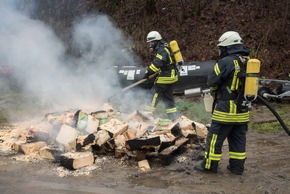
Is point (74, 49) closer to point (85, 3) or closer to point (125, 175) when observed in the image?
point (85, 3)

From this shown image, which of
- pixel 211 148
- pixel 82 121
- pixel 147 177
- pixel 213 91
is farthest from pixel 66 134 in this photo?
pixel 213 91

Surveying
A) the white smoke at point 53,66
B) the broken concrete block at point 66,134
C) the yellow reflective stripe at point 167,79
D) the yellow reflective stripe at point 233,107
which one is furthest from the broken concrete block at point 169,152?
the white smoke at point 53,66

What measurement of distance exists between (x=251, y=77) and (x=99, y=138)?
2.63 metres

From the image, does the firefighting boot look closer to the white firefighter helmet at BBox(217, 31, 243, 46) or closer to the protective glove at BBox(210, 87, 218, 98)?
the protective glove at BBox(210, 87, 218, 98)

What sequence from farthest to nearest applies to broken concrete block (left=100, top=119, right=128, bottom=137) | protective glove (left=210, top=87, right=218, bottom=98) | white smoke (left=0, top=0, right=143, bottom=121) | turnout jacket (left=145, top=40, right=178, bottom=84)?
1. white smoke (left=0, top=0, right=143, bottom=121)
2. turnout jacket (left=145, top=40, right=178, bottom=84)
3. broken concrete block (left=100, top=119, right=128, bottom=137)
4. protective glove (left=210, top=87, right=218, bottom=98)

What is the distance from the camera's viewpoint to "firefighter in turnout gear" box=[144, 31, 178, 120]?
7.07 metres

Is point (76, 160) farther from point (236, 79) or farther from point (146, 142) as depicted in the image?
point (236, 79)

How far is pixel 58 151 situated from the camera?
5.39m

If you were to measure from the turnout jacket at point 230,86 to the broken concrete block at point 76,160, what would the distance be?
2024mm

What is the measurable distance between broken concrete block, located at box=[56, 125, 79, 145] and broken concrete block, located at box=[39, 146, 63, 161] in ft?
0.82

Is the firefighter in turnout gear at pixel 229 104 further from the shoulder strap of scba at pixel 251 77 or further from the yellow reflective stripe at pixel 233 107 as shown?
the shoulder strap of scba at pixel 251 77

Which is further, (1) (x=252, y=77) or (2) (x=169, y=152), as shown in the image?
(2) (x=169, y=152)

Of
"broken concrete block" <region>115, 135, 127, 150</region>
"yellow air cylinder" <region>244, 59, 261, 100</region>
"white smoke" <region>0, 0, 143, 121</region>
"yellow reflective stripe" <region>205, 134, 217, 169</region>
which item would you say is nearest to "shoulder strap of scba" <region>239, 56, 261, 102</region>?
"yellow air cylinder" <region>244, 59, 261, 100</region>

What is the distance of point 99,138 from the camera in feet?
17.8
